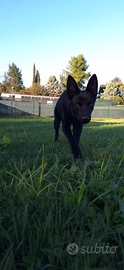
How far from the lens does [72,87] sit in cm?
278

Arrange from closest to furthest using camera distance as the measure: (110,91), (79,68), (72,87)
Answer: (72,87) < (79,68) < (110,91)

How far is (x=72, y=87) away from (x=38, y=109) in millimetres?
24008

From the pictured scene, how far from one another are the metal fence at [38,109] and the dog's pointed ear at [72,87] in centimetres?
2131

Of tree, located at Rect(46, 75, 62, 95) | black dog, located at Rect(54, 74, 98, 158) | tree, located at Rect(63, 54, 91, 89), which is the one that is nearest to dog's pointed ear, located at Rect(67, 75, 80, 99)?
black dog, located at Rect(54, 74, 98, 158)

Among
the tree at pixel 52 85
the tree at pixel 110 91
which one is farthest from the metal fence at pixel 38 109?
the tree at pixel 52 85

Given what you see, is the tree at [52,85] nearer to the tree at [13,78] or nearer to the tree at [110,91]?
the tree at [13,78]

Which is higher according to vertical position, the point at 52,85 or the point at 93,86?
the point at 52,85

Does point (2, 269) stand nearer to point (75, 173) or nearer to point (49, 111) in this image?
point (75, 173)

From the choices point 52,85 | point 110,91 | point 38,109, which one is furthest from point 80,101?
point 52,85

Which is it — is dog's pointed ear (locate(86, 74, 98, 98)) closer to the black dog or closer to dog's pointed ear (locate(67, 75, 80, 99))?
the black dog

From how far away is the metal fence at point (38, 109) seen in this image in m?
→ 23.2

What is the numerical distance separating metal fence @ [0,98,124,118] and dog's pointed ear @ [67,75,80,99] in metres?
21.3

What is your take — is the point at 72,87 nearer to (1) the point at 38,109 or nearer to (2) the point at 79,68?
(1) the point at 38,109

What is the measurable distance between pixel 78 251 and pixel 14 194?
70cm
